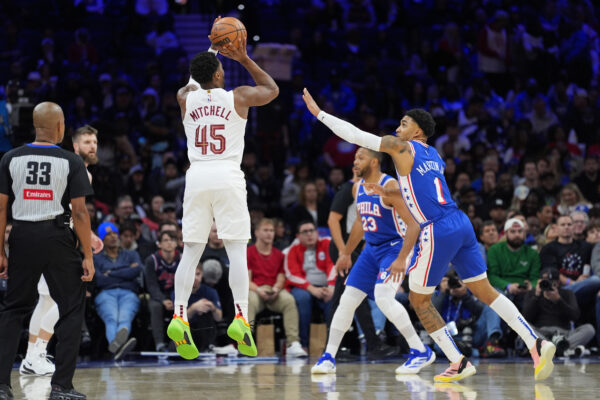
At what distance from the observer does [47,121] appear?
6793 mm

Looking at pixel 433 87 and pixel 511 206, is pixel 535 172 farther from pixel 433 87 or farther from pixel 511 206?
pixel 433 87

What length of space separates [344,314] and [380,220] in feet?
3.27

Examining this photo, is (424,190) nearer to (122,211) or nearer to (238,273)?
(238,273)

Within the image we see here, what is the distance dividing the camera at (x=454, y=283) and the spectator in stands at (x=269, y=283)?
6.35 ft

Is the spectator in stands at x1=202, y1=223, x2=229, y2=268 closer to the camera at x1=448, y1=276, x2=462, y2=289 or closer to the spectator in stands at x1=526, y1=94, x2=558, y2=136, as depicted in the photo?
the camera at x1=448, y1=276, x2=462, y2=289

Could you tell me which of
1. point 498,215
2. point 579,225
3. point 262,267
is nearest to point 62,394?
point 262,267

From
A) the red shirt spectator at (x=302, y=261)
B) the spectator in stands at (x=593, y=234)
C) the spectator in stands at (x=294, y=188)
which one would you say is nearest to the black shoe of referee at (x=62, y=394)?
the red shirt spectator at (x=302, y=261)

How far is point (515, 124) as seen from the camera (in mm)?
16047

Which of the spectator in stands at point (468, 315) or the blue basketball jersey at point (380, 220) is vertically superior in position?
the blue basketball jersey at point (380, 220)

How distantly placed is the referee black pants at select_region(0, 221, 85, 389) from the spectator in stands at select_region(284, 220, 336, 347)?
207 inches

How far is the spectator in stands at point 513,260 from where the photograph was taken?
11.7 meters

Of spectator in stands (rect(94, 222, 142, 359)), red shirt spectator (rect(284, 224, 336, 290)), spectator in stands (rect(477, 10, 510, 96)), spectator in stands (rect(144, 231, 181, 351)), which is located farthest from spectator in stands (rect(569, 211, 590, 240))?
spectator in stands (rect(477, 10, 510, 96))

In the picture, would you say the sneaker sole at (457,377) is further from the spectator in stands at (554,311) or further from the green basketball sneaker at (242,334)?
the spectator in stands at (554,311)

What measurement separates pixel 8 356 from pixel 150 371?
2.79 metres
